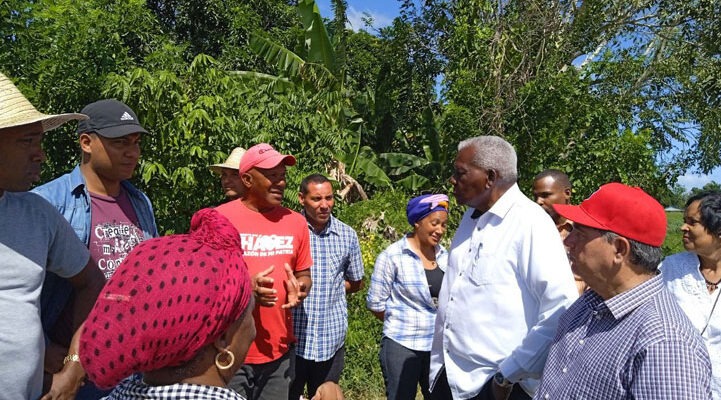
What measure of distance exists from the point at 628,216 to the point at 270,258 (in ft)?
7.10

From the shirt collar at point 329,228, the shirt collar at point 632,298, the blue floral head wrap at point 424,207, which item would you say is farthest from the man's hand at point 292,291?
the shirt collar at point 632,298

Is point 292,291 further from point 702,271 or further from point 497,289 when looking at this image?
point 702,271

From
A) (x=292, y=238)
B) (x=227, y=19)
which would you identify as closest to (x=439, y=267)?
(x=292, y=238)

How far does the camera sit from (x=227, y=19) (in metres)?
13.5

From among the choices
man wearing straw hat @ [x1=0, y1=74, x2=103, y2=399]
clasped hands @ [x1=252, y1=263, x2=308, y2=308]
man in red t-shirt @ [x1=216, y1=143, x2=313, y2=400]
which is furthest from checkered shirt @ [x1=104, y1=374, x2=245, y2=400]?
man in red t-shirt @ [x1=216, y1=143, x2=313, y2=400]

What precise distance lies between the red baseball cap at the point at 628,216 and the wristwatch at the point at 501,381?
92 centimetres

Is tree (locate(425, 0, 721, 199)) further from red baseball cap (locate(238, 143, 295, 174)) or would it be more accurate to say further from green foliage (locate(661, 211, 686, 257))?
red baseball cap (locate(238, 143, 295, 174))

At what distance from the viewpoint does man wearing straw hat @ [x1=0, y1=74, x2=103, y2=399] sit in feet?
7.17

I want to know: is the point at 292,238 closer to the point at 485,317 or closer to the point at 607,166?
the point at 485,317

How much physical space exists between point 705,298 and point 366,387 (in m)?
3.39

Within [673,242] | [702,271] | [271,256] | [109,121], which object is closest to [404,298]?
[271,256]

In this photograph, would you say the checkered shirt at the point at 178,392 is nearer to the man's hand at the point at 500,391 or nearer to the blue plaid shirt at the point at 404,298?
the man's hand at the point at 500,391

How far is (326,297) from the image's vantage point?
14.4 feet

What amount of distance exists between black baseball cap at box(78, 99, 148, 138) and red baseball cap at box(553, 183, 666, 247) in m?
2.20
